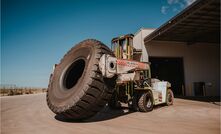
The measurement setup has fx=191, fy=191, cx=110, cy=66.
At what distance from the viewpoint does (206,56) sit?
64.2 feet

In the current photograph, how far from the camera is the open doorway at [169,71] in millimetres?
20984

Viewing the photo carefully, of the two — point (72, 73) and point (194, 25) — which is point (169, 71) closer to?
point (194, 25)

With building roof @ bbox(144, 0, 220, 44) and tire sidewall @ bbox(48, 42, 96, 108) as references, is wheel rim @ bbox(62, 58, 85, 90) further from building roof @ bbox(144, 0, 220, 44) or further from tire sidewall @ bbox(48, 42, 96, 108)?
building roof @ bbox(144, 0, 220, 44)

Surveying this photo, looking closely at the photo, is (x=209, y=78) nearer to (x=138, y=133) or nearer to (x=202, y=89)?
(x=202, y=89)

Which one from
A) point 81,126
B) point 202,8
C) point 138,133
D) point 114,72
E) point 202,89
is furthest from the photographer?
point 202,89

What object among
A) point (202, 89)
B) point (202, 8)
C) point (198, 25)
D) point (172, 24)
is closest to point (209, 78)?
point (202, 89)

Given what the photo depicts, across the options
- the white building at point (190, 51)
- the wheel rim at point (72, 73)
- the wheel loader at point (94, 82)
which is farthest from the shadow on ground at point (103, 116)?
the white building at point (190, 51)

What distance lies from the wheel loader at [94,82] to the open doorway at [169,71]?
13.4m

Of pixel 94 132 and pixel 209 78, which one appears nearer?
pixel 94 132

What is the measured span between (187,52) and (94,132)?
16955 millimetres

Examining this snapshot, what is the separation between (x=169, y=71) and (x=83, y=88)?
1988cm

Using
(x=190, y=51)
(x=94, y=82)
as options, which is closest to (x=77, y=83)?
(x=94, y=82)

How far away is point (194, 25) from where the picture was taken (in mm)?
13750

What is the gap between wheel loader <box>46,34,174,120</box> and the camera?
4.75 meters
